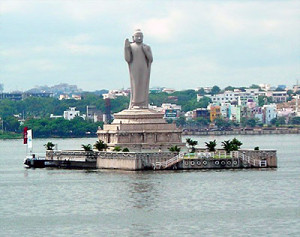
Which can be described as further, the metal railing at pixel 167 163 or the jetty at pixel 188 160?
the metal railing at pixel 167 163

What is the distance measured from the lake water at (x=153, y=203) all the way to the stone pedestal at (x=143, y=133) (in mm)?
3722

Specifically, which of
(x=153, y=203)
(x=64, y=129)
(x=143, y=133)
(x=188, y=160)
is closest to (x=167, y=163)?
(x=188, y=160)

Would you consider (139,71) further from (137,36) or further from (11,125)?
(11,125)

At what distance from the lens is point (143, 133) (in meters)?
77.4

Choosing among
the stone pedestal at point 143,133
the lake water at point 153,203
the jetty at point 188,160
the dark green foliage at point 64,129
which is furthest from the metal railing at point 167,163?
the dark green foliage at point 64,129

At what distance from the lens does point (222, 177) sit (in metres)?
67.8

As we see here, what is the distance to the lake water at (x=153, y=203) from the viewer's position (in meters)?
49.9

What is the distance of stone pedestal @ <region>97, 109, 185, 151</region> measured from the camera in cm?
7744

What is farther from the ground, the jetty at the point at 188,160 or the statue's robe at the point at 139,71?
the statue's robe at the point at 139,71

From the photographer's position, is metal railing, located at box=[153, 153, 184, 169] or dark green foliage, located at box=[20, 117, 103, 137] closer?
metal railing, located at box=[153, 153, 184, 169]

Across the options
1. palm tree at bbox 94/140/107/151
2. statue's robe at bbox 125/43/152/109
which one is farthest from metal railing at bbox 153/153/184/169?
statue's robe at bbox 125/43/152/109

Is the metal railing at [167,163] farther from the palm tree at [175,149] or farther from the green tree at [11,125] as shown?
the green tree at [11,125]

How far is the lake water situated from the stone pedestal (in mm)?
3722

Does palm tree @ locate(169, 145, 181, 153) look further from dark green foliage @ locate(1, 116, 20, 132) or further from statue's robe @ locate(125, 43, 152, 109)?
dark green foliage @ locate(1, 116, 20, 132)
